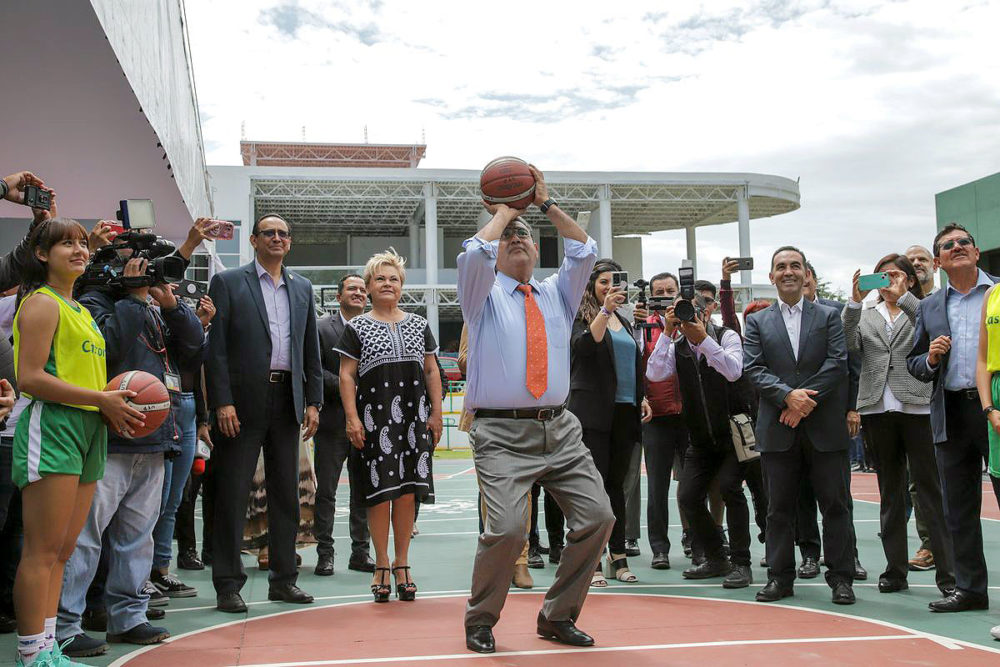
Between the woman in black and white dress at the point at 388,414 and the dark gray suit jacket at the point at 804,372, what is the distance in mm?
2196

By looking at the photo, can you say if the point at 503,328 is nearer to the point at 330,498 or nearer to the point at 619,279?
the point at 619,279

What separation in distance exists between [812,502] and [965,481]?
1630 millimetres

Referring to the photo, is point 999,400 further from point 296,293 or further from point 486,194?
point 296,293

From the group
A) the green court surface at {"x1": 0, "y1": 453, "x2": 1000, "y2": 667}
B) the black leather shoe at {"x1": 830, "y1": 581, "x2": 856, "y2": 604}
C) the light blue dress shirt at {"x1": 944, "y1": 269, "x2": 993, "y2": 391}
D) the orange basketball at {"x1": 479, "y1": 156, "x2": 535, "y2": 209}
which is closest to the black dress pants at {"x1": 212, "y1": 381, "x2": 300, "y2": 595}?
the green court surface at {"x1": 0, "y1": 453, "x2": 1000, "y2": 667}

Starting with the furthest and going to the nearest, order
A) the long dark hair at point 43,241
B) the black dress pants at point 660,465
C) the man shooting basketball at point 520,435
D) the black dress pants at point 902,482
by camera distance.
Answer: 1. the black dress pants at point 660,465
2. the black dress pants at point 902,482
3. the man shooting basketball at point 520,435
4. the long dark hair at point 43,241

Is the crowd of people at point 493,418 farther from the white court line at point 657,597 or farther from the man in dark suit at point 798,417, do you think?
A: the white court line at point 657,597

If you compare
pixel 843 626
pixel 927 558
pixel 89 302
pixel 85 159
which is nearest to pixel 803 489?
pixel 927 558

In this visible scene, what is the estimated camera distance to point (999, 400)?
5.05 metres

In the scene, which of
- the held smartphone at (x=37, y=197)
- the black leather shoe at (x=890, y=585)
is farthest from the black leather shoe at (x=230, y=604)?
the black leather shoe at (x=890, y=585)

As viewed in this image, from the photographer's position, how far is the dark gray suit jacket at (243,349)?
5656 millimetres

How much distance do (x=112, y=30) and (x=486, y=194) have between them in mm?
2274

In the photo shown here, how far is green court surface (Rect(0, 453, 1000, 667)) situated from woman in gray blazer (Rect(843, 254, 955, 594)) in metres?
0.32

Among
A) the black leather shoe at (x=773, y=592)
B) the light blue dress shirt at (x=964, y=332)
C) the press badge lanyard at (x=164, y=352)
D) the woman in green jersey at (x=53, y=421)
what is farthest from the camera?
the black leather shoe at (x=773, y=592)

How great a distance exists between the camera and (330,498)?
24.1 feet
